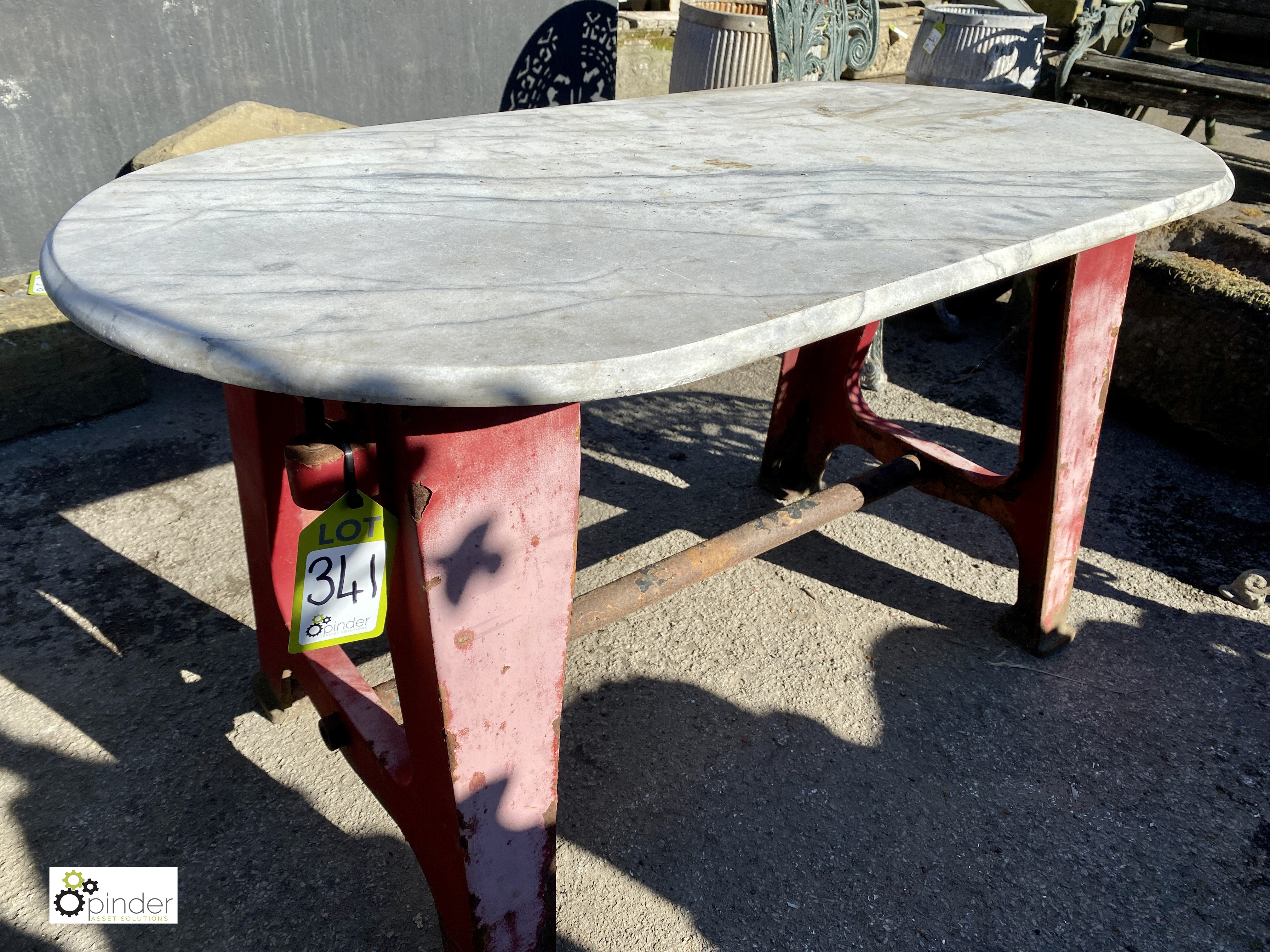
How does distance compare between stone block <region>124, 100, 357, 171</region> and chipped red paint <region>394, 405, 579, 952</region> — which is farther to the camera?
stone block <region>124, 100, 357, 171</region>

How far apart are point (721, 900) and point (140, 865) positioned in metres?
0.92

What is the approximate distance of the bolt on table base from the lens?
96cm

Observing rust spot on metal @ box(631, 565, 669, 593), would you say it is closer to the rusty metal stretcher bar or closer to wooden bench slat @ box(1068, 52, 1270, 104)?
the rusty metal stretcher bar

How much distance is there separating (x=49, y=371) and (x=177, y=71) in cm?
124

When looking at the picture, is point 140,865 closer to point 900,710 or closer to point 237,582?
point 237,582

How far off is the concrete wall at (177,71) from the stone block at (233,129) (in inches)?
5.1

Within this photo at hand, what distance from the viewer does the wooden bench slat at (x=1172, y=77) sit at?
4246 mm

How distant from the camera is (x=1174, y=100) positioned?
14.5 feet

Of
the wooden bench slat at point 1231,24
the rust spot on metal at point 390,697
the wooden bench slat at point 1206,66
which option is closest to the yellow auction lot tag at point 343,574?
the rust spot on metal at point 390,697

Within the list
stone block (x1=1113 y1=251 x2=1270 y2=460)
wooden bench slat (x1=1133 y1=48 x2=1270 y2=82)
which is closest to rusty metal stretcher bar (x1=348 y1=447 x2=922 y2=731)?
stone block (x1=1113 y1=251 x2=1270 y2=460)

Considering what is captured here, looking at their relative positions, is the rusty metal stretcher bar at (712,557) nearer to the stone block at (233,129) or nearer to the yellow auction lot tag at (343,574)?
the yellow auction lot tag at (343,574)

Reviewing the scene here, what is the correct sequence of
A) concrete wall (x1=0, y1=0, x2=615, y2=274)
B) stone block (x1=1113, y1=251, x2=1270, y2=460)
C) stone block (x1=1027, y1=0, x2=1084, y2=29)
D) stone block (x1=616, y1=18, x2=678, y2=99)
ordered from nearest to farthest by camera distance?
stone block (x1=1113, y1=251, x2=1270, y2=460), concrete wall (x1=0, y1=0, x2=615, y2=274), stone block (x1=616, y1=18, x2=678, y2=99), stone block (x1=1027, y1=0, x2=1084, y2=29)

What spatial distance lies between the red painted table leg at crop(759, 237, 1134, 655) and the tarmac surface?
0.15m

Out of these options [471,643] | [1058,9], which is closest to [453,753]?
[471,643]
